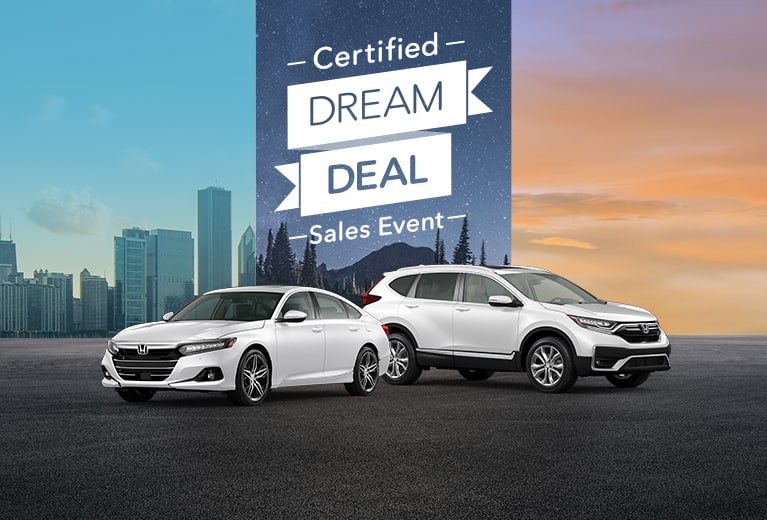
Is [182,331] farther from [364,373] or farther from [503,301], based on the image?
[503,301]

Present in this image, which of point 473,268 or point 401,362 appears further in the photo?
point 401,362

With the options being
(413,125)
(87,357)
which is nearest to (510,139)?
(413,125)

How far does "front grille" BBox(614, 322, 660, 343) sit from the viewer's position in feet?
56.2

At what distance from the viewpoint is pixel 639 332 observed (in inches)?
684

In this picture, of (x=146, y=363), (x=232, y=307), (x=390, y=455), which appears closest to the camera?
(x=390, y=455)

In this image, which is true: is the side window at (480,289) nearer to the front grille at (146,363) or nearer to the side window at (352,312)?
the side window at (352,312)

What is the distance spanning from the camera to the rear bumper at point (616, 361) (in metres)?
16.9

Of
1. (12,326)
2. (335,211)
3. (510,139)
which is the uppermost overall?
(510,139)

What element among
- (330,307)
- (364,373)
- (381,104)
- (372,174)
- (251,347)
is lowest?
(364,373)

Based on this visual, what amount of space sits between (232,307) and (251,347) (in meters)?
1.27

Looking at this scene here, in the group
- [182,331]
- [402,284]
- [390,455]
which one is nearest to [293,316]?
[182,331]

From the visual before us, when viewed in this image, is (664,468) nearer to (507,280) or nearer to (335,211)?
(507,280)

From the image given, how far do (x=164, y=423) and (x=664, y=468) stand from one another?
19.7 feet

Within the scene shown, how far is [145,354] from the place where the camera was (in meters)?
14.6
